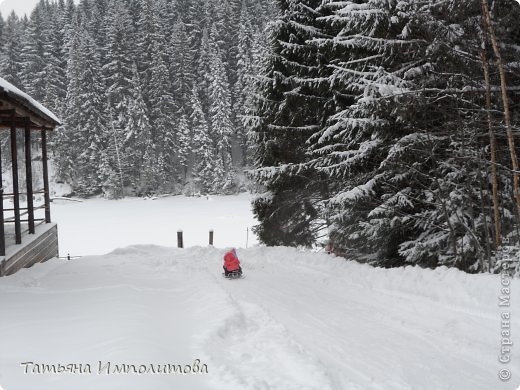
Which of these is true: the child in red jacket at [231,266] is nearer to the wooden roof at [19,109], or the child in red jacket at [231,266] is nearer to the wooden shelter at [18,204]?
the wooden shelter at [18,204]

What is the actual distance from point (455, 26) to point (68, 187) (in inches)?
1902

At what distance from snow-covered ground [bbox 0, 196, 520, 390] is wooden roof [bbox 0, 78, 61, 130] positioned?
3.59 meters

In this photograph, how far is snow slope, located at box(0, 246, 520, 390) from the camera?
166 inches

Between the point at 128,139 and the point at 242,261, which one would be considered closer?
the point at 242,261

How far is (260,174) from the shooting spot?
1300cm

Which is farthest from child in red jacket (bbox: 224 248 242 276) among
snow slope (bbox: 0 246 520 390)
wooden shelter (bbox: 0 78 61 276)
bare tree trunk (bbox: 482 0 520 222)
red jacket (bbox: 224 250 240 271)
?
bare tree trunk (bbox: 482 0 520 222)

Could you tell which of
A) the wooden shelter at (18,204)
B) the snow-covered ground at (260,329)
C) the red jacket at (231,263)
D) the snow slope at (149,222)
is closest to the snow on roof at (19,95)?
the wooden shelter at (18,204)

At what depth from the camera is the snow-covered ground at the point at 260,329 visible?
416 centimetres

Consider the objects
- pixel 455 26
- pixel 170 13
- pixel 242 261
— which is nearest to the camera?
pixel 455 26

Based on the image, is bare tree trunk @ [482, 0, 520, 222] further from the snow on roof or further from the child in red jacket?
the snow on roof

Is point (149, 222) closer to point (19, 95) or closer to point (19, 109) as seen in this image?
point (19, 109)

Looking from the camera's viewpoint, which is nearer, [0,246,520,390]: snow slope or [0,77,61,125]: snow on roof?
[0,246,520,390]: snow slope

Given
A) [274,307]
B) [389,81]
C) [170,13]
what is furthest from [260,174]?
[170,13]

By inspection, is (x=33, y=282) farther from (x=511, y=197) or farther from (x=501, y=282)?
(x=511, y=197)
